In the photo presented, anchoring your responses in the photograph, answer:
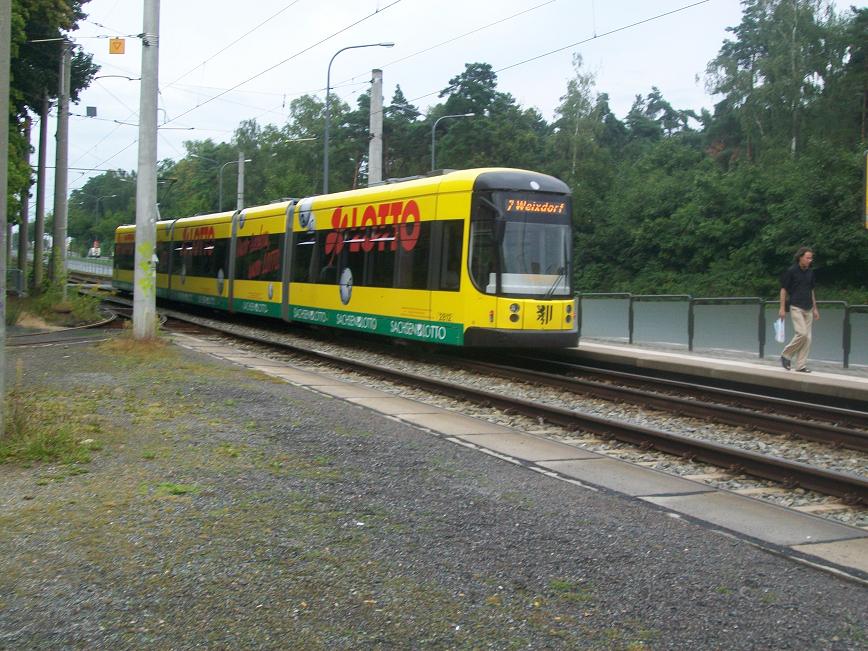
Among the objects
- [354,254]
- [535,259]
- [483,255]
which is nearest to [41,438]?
[483,255]

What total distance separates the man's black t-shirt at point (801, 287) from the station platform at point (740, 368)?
1061mm

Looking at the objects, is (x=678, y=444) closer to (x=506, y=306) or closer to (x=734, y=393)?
(x=734, y=393)

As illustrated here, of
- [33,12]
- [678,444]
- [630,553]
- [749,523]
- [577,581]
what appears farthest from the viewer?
[33,12]

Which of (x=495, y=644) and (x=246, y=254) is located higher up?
(x=246, y=254)

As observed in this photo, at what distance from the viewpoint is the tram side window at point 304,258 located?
817 inches

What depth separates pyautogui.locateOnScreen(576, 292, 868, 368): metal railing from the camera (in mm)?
15477

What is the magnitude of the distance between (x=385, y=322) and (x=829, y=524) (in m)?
11.9

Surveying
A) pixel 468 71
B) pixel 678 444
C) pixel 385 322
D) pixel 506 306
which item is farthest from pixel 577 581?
pixel 468 71

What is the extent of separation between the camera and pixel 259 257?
23984 mm

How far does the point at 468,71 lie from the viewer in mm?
67750

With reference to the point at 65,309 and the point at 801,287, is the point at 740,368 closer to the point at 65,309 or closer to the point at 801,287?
the point at 801,287

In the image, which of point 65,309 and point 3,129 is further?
point 65,309

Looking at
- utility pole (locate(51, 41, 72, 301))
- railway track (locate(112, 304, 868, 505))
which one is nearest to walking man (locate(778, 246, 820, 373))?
railway track (locate(112, 304, 868, 505))

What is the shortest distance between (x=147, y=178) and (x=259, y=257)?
254 inches
